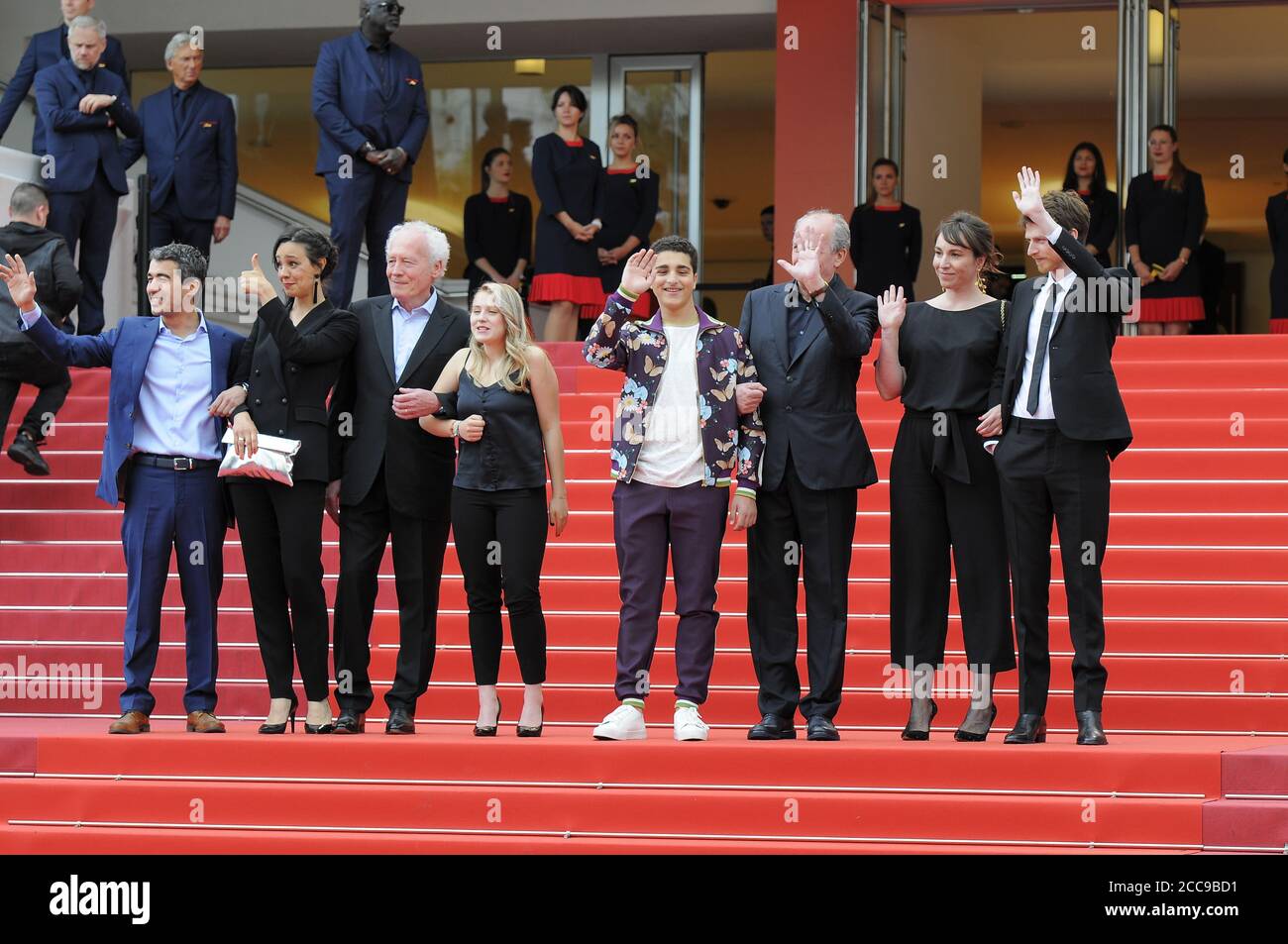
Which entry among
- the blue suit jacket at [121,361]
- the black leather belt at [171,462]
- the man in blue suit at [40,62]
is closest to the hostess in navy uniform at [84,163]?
the man in blue suit at [40,62]

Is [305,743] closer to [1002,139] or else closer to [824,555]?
[824,555]

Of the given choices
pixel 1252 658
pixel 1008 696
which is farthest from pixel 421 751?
pixel 1252 658

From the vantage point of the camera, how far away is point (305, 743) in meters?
6.03

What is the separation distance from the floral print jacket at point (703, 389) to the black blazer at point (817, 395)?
0.07 metres

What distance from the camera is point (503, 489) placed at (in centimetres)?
620

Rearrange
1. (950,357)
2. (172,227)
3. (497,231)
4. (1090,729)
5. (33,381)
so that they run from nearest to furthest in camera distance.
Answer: (1090,729)
(950,357)
(33,381)
(172,227)
(497,231)

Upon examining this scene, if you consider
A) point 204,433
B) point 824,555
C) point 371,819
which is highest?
point 204,433

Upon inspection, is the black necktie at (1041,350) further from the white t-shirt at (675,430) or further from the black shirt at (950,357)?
the white t-shirt at (675,430)

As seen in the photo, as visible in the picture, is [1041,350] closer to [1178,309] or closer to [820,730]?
[820,730]

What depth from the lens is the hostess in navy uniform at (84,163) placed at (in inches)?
400

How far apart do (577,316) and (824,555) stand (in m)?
5.29

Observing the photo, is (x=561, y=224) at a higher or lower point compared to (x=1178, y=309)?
higher

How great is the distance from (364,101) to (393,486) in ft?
14.0

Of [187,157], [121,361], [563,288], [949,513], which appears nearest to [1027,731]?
[949,513]
